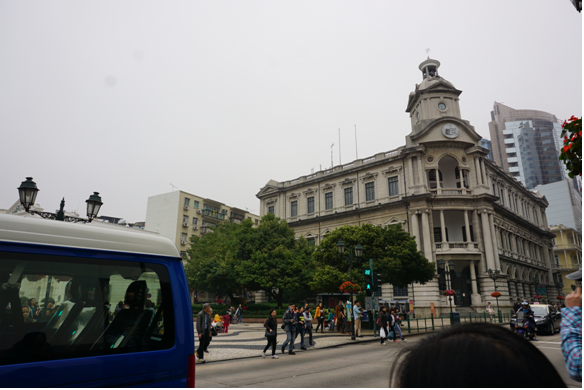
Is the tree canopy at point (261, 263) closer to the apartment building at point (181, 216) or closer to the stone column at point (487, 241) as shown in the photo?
the stone column at point (487, 241)

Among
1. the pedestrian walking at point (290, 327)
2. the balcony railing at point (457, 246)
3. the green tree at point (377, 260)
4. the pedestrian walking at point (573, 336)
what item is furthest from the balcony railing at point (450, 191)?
the pedestrian walking at point (573, 336)

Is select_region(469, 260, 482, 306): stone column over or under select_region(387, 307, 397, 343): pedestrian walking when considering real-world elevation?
over

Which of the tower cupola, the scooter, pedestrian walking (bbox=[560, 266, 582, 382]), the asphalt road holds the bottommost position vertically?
the asphalt road

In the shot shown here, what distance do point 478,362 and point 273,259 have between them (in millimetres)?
36962

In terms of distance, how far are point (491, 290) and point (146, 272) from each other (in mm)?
38381

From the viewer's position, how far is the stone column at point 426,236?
37.1 meters

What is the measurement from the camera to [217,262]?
133ft

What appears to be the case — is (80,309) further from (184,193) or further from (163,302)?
(184,193)

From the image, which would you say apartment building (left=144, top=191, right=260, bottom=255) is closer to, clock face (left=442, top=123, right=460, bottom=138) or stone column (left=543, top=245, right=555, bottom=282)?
clock face (left=442, top=123, right=460, bottom=138)

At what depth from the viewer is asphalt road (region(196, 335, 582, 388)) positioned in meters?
8.73

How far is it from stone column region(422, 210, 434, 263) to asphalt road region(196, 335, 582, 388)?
921 inches

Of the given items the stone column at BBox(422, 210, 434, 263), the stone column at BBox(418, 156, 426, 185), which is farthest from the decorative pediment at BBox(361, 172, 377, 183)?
the stone column at BBox(422, 210, 434, 263)

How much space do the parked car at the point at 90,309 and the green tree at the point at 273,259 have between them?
31884 mm

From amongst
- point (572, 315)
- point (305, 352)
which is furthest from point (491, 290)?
point (572, 315)
